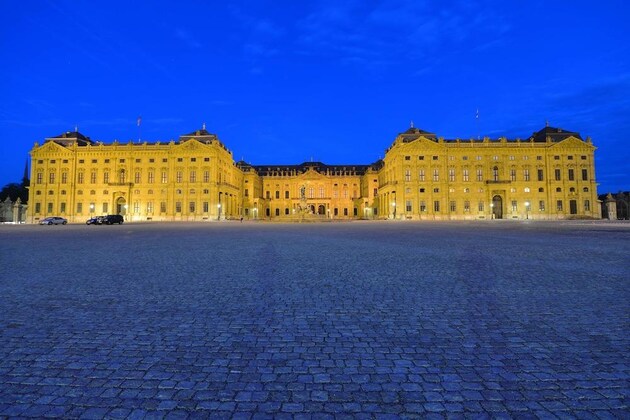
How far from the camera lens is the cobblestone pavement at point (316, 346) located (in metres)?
2.61

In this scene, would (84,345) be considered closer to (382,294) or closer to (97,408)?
(97,408)

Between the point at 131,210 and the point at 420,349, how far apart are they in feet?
249

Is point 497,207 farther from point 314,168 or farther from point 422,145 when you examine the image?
point 314,168

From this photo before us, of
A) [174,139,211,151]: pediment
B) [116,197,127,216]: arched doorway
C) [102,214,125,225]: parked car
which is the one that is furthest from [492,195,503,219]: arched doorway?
[116,197,127,216]: arched doorway

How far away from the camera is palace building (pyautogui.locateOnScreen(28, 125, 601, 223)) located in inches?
2672

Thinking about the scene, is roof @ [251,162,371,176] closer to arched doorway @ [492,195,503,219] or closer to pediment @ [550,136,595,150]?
arched doorway @ [492,195,503,219]

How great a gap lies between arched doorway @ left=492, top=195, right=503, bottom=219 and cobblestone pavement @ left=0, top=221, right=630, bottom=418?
6792 centimetres

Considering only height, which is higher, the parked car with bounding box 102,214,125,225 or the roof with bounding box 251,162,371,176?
the roof with bounding box 251,162,371,176

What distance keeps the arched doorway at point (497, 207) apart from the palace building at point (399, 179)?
0.56ft

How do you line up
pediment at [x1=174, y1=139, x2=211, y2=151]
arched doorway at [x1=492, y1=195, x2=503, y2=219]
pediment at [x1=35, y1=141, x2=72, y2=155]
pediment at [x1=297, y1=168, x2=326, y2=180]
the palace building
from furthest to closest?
pediment at [x1=297, y1=168, x2=326, y2=180], pediment at [x1=35, y1=141, x2=72, y2=155], arched doorway at [x1=492, y1=195, x2=503, y2=219], pediment at [x1=174, y1=139, x2=211, y2=151], the palace building

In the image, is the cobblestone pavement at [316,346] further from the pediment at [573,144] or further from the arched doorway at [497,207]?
the pediment at [573,144]

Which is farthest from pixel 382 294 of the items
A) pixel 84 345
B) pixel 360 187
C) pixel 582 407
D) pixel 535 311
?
pixel 360 187

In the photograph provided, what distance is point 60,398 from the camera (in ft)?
8.74

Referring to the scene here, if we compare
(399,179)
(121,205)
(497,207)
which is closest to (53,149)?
(121,205)
